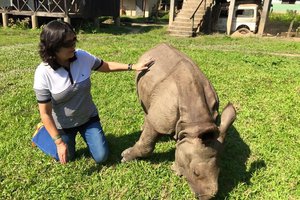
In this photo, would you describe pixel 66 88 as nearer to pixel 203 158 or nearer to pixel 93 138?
pixel 93 138

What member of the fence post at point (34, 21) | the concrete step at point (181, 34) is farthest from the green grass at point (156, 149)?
the fence post at point (34, 21)

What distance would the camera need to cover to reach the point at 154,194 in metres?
4.14

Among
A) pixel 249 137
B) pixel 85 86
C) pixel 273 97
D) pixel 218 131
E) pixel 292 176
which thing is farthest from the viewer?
A: pixel 273 97

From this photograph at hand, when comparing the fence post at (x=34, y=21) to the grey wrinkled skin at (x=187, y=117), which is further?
the fence post at (x=34, y=21)

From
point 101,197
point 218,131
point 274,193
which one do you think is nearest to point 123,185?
point 101,197

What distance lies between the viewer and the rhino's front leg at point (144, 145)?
13.1 feet

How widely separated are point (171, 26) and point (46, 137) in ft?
44.4

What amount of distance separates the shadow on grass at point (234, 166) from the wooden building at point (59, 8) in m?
13.6

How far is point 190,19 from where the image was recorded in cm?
1716

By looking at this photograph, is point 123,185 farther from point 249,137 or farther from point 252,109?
point 252,109

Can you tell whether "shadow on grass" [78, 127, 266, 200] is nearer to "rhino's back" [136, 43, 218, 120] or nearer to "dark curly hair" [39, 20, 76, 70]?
"rhino's back" [136, 43, 218, 120]

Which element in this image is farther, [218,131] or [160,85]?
[160,85]

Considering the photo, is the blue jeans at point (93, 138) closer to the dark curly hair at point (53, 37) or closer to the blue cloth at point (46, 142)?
the blue cloth at point (46, 142)

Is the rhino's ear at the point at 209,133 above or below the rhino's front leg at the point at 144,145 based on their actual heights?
above
